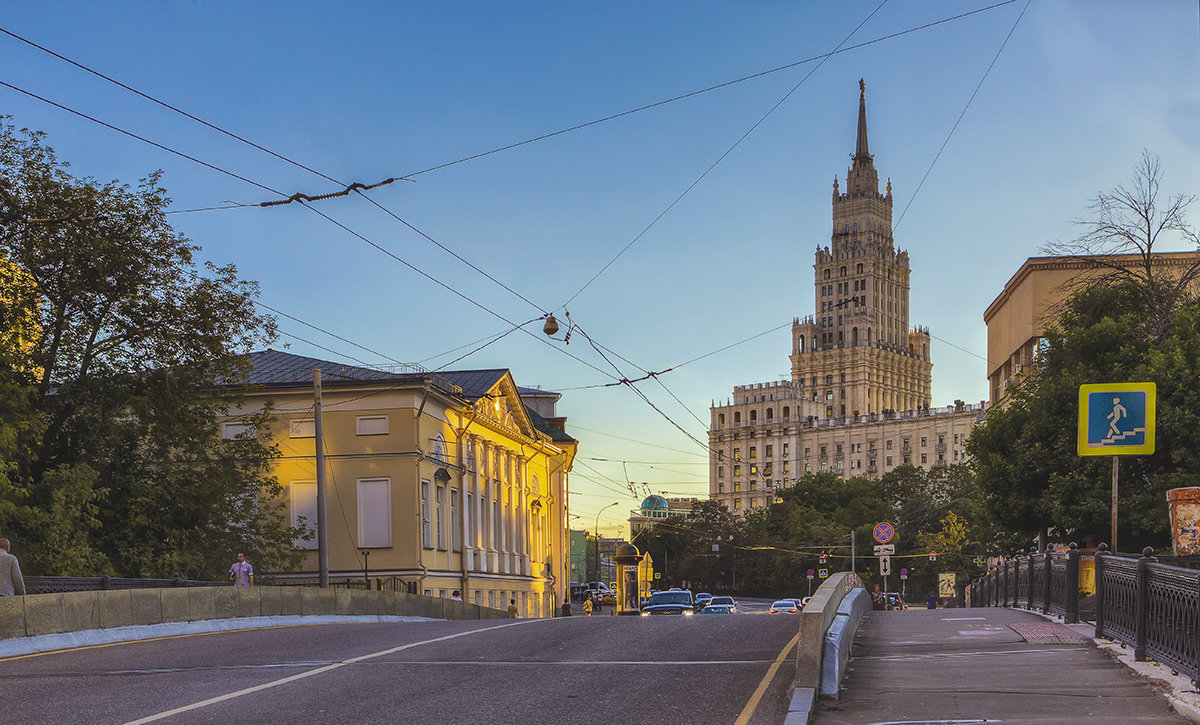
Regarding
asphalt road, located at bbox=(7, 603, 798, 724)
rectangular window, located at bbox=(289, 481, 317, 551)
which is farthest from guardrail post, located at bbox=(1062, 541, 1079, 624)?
rectangular window, located at bbox=(289, 481, 317, 551)

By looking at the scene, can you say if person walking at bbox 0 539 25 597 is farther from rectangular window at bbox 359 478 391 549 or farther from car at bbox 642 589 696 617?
rectangular window at bbox 359 478 391 549

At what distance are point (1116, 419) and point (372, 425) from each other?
122 feet

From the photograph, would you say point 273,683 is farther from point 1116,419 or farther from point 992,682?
point 1116,419

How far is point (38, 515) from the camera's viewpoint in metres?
32.4

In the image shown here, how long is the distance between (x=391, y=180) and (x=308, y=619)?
10164 mm

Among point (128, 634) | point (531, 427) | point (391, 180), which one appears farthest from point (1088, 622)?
point (531, 427)

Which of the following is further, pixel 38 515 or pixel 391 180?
pixel 38 515

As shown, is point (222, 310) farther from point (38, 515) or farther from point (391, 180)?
point (391, 180)

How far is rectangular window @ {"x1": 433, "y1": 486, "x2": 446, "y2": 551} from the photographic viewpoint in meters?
53.5

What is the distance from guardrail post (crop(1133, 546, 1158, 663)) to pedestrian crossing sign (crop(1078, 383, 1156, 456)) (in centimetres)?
401

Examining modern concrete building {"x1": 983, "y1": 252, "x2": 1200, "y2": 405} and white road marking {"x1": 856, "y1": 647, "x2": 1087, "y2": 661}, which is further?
modern concrete building {"x1": 983, "y1": 252, "x2": 1200, "y2": 405}

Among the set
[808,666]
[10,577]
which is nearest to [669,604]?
[10,577]

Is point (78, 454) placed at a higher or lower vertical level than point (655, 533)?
higher

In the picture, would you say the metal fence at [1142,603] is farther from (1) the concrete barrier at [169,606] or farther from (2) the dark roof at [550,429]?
(2) the dark roof at [550,429]
